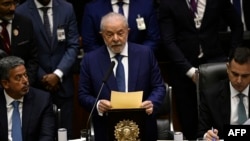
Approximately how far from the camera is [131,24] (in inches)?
207

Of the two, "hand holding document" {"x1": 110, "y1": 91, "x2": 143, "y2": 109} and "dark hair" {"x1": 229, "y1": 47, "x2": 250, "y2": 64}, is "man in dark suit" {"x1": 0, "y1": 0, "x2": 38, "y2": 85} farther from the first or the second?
"dark hair" {"x1": 229, "y1": 47, "x2": 250, "y2": 64}

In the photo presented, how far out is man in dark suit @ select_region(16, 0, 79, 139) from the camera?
521 cm

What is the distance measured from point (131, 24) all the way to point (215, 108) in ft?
4.16

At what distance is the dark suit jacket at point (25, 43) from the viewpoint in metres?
4.93

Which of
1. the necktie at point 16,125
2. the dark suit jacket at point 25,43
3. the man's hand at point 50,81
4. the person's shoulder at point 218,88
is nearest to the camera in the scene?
the necktie at point 16,125

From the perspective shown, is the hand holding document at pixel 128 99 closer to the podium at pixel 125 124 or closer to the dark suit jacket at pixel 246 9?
the podium at pixel 125 124

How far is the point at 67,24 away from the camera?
532cm

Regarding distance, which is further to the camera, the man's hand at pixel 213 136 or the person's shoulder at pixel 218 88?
the person's shoulder at pixel 218 88

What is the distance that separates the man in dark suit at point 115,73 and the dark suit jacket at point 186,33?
820 millimetres

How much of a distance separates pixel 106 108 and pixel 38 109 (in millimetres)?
731

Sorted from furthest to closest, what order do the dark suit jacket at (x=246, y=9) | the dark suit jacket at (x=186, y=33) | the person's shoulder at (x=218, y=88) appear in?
the dark suit jacket at (x=246, y=9), the dark suit jacket at (x=186, y=33), the person's shoulder at (x=218, y=88)

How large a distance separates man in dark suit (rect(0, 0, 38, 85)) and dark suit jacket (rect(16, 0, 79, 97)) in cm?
16

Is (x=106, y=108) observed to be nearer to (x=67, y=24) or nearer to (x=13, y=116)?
(x=13, y=116)

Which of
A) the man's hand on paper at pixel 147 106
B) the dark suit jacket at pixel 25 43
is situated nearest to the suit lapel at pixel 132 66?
the man's hand on paper at pixel 147 106
